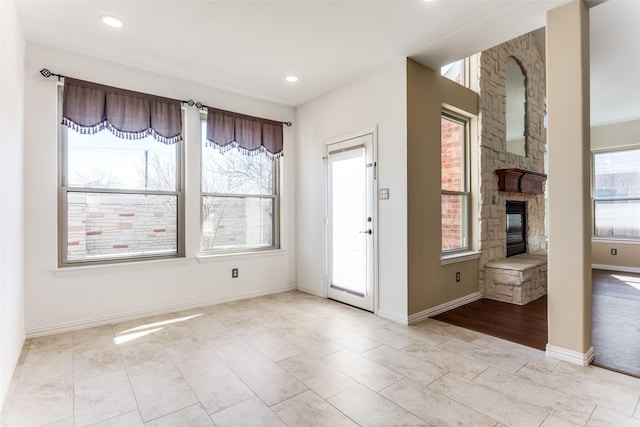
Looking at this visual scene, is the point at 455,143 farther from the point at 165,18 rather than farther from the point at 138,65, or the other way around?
the point at 138,65

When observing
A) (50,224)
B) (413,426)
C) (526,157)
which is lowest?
(413,426)

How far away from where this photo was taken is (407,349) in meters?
2.71

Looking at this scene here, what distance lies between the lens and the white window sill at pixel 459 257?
377cm

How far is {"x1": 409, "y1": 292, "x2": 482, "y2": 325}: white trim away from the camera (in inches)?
133

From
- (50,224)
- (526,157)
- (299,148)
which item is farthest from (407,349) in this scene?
(526,157)

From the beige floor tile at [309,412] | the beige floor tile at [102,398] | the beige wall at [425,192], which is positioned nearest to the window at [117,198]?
the beige floor tile at [102,398]

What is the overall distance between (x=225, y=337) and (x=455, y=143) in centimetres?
365

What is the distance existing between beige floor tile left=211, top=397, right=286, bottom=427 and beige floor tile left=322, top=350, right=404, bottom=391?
0.66 m

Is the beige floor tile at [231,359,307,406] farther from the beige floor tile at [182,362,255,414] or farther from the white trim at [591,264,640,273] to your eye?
the white trim at [591,264,640,273]

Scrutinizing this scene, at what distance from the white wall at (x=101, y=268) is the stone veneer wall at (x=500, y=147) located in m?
3.04

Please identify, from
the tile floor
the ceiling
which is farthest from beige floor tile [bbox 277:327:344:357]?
the ceiling

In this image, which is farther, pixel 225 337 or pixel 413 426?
pixel 225 337

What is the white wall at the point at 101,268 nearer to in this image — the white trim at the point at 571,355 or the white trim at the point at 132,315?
the white trim at the point at 132,315

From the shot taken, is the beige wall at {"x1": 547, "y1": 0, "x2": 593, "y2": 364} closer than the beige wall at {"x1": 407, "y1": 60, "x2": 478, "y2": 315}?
Yes
